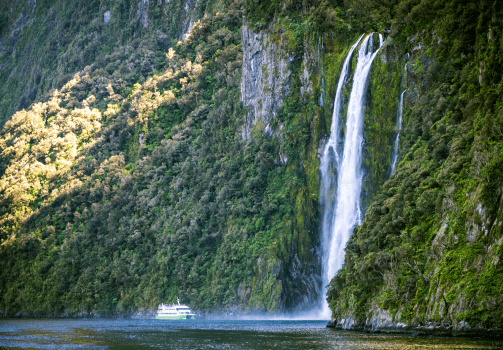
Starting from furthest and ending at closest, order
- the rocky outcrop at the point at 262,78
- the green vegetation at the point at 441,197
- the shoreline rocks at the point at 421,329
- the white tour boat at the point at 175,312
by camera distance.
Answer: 1. the white tour boat at the point at 175,312
2. the rocky outcrop at the point at 262,78
3. the green vegetation at the point at 441,197
4. the shoreline rocks at the point at 421,329

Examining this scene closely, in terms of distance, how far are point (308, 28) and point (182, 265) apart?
110 feet

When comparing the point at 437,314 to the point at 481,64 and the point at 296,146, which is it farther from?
the point at 296,146

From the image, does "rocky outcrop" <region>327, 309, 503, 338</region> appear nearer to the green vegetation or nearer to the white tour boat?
the green vegetation

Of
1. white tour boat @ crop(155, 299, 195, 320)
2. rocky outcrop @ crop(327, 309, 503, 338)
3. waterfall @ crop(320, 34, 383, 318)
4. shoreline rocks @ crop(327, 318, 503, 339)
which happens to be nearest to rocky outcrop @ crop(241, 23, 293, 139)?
waterfall @ crop(320, 34, 383, 318)

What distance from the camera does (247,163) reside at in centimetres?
7438

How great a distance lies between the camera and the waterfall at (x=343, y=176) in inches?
2135

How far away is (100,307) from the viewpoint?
87062mm

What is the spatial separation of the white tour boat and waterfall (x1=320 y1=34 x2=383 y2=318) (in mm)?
19418

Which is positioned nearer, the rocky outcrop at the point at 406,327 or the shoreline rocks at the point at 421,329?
the shoreline rocks at the point at 421,329

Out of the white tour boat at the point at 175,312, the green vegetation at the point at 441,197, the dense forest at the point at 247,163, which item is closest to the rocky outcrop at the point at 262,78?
the dense forest at the point at 247,163

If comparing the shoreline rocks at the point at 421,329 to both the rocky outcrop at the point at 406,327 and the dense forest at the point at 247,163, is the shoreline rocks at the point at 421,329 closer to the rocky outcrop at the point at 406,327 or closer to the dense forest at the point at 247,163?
the rocky outcrop at the point at 406,327

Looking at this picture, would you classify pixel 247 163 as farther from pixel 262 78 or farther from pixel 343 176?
pixel 343 176

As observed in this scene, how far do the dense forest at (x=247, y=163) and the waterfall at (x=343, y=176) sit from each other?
1.42m

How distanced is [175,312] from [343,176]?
1166 inches
